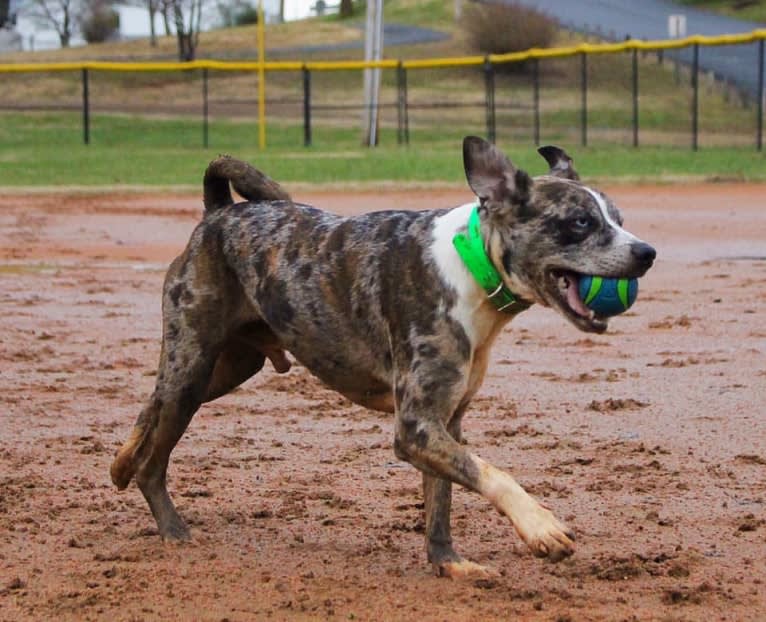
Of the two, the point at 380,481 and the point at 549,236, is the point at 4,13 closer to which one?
the point at 380,481

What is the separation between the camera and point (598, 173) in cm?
2689

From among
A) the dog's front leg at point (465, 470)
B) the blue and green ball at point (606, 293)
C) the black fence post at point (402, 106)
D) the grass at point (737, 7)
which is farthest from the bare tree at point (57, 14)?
the blue and green ball at point (606, 293)

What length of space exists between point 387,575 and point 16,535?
166 centimetres

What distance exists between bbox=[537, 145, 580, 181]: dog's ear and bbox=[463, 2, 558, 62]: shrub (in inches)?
1965

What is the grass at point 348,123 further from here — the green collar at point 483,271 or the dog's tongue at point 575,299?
the dog's tongue at point 575,299

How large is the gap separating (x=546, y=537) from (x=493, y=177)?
131cm

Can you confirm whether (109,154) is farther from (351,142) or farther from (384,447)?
(384,447)

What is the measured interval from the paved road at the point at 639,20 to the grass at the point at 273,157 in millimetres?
11829

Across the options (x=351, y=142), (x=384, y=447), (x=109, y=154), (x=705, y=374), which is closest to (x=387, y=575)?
(x=384, y=447)

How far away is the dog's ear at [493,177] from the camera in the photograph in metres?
5.74

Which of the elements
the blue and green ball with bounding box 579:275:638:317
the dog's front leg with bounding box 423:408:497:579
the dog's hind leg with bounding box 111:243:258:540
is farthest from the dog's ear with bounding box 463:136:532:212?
the dog's hind leg with bounding box 111:243:258:540

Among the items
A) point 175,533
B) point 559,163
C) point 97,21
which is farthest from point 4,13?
point 559,163

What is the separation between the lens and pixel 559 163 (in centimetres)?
633

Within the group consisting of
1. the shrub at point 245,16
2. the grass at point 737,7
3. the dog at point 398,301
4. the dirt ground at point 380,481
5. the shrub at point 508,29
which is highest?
the shrub at point 245,16
